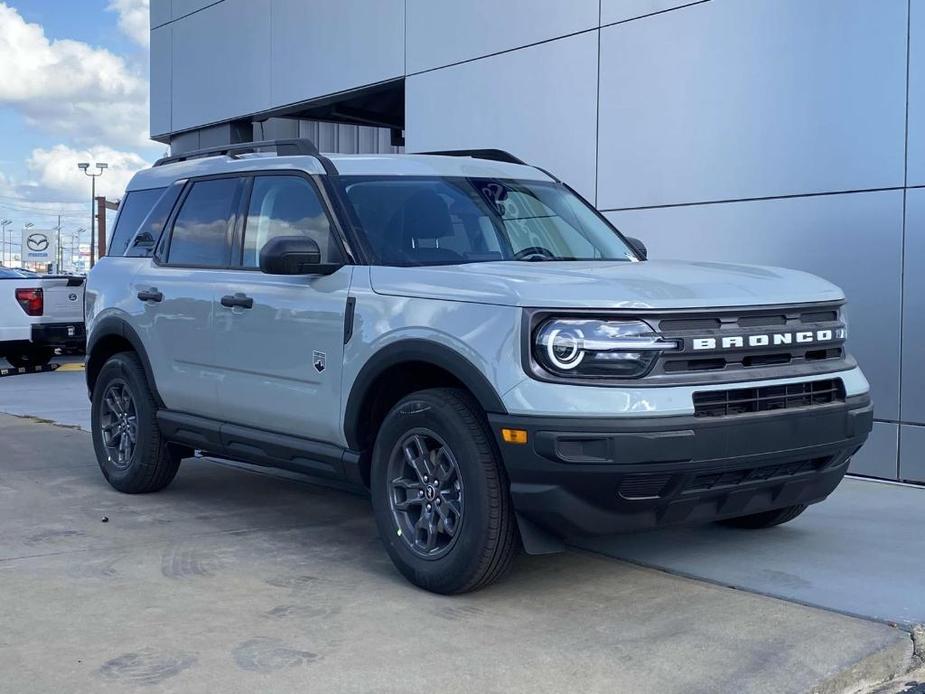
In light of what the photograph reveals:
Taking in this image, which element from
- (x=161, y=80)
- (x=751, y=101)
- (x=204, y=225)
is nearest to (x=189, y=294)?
(x=204, y=225)

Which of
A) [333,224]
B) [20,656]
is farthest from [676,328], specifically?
[20,656]

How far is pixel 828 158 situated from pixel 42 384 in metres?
11.1

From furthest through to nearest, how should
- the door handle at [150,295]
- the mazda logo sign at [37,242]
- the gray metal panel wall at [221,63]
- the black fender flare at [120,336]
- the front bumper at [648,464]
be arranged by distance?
1. the mazda logo sign at [37,242]
2. the gray metal panel wall at [221,63]
3. the black fender flare at [120,336]
4. the door handle at [150,295]
5. the front bumper at [648,464]

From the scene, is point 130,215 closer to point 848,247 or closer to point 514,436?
point 514,436

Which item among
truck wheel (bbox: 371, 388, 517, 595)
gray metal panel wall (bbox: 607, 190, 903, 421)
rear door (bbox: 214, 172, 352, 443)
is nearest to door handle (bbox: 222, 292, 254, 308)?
rear door (bbox: 214, 172, 352, 443)

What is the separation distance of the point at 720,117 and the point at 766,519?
4.11 m

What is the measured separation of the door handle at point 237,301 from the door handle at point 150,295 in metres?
0.79

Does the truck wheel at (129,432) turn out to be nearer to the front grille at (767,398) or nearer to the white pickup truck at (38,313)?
the front grille at (767,398)

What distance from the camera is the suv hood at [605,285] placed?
436cm

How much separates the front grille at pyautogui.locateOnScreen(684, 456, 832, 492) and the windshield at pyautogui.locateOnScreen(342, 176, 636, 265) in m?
1.53

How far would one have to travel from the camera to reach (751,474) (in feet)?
15.1

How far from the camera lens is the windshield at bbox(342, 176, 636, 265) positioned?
17.7 ft

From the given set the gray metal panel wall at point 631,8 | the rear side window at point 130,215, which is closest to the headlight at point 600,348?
the rear side window at point 130,215

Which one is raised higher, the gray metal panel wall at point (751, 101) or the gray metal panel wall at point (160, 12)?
the gray metal panel wall at point (160, 12)
